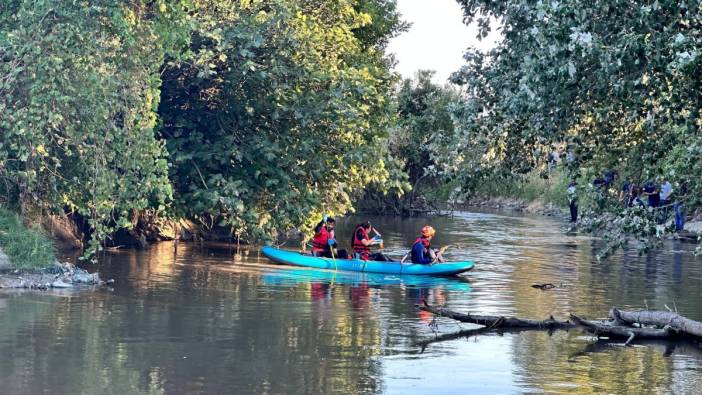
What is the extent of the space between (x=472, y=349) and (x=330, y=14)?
15.0 meters

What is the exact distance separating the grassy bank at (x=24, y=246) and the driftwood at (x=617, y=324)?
7.74 meters

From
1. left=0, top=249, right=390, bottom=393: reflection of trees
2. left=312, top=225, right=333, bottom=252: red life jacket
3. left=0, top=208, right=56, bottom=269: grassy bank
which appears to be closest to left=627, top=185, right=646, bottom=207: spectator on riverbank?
left=0, top=249, right=390, bottom=393: reflection of trees

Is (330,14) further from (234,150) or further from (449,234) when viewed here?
(449,234)

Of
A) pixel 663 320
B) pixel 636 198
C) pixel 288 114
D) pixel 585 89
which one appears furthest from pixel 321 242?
pixel 585 89

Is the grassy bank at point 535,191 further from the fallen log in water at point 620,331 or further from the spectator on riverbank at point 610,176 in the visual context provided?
the spectator on riverbank at point 610,176

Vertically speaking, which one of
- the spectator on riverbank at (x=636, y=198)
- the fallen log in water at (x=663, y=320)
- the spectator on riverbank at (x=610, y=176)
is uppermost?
the spectator on riverbank at (x=610, y=176)

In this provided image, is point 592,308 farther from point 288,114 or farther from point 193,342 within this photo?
point 288,114

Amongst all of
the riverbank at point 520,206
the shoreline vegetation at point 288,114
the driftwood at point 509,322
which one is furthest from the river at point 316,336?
the riverbank at point 520,206

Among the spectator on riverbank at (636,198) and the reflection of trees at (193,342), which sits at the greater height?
the spectator on riverbank at (636,198)

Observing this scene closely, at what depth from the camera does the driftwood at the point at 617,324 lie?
1562 cm

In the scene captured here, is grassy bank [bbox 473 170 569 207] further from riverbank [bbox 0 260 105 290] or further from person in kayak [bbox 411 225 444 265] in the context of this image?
riverbank [bbox 0 260 105 290]

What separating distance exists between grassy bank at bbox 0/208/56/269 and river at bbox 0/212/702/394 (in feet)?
4.26

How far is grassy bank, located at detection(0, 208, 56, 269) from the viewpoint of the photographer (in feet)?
66.0

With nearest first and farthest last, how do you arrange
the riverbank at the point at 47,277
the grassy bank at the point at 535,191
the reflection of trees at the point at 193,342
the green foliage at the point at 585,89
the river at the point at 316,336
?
the green foliage at the point at 585,89
the reflection of trees at the point at 193,342
the river at the point at 316,336
the riverbank at the point at 47,277
the grassy bank at the point at 535,191
